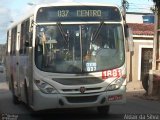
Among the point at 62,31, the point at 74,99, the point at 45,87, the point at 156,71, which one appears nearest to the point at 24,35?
the point at 62,31

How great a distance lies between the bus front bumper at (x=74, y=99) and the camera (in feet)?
44.4

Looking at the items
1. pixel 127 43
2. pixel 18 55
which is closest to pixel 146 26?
pixel 18 55

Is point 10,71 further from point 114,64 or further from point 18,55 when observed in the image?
point 114,64

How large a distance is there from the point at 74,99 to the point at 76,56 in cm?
114

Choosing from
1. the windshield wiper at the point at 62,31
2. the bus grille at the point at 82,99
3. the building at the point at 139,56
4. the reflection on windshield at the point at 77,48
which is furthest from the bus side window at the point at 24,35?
the building at the point at 139,56

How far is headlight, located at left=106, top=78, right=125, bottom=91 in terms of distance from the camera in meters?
14.0

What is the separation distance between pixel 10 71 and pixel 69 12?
7583mm

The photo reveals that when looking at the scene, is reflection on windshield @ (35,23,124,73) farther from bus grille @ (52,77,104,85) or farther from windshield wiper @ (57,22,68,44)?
bus grille @ (52,77,104,85)

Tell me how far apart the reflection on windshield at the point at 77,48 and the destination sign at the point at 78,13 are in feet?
0.66

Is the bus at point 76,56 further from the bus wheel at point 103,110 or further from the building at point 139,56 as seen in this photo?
the building at point 139,56

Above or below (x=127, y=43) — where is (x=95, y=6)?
above

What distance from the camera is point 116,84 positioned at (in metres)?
14.1

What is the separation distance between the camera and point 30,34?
14758 millimetres

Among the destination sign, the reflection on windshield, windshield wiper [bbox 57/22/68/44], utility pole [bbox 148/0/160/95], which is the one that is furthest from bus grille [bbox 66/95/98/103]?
utility pole [bbox 148/0/160/95]
